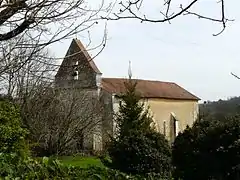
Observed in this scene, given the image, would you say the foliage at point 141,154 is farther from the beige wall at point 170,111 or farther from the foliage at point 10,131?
the beige wall at point 170,111

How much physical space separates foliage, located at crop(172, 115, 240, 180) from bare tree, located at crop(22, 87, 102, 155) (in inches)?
514

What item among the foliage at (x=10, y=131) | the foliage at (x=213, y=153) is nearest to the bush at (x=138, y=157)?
the foliage at (x=213, y=153)

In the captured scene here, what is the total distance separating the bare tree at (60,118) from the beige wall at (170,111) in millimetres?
19940

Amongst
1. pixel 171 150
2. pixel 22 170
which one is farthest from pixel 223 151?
pixel 22 170

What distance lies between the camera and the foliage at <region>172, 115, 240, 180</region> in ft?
46.8

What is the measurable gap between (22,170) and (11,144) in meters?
8.71

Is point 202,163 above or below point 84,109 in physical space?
below

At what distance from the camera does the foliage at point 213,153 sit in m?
14.3

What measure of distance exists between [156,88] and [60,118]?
29.9 meters

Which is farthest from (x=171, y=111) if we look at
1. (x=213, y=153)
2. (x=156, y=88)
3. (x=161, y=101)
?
(x=213, y=153)

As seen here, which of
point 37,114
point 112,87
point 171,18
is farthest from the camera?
point 112,87

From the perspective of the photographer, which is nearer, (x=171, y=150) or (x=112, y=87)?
(x=171, y=150)

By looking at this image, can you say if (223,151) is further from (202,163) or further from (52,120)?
(52,120)

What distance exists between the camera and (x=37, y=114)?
2875 centimetres
